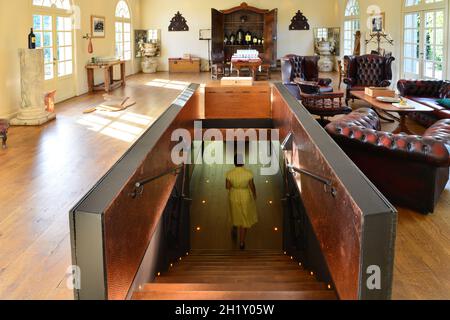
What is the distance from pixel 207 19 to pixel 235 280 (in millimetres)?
16104

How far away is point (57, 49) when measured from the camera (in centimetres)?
1096

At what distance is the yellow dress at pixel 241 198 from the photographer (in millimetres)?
5590

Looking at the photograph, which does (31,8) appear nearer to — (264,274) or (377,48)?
(264,274)

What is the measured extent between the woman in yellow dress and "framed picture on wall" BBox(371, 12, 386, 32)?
9232mm

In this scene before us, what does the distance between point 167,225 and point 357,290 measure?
9.59 ft

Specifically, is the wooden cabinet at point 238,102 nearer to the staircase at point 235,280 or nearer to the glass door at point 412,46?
the staircase at point 235,280

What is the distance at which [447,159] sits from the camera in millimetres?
4184

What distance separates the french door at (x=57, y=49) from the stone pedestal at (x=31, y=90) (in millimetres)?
1525

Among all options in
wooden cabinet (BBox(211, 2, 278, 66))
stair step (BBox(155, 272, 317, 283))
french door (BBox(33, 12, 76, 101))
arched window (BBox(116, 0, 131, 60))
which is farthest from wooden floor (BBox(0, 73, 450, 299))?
wooden cabinet (BBox(211, 2, 278, 66))

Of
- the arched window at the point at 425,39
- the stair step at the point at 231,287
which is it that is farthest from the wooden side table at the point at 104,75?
the stair step at the point at 231,287

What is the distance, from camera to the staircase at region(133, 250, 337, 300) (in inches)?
113

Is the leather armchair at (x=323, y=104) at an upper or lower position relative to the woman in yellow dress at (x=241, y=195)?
upper
